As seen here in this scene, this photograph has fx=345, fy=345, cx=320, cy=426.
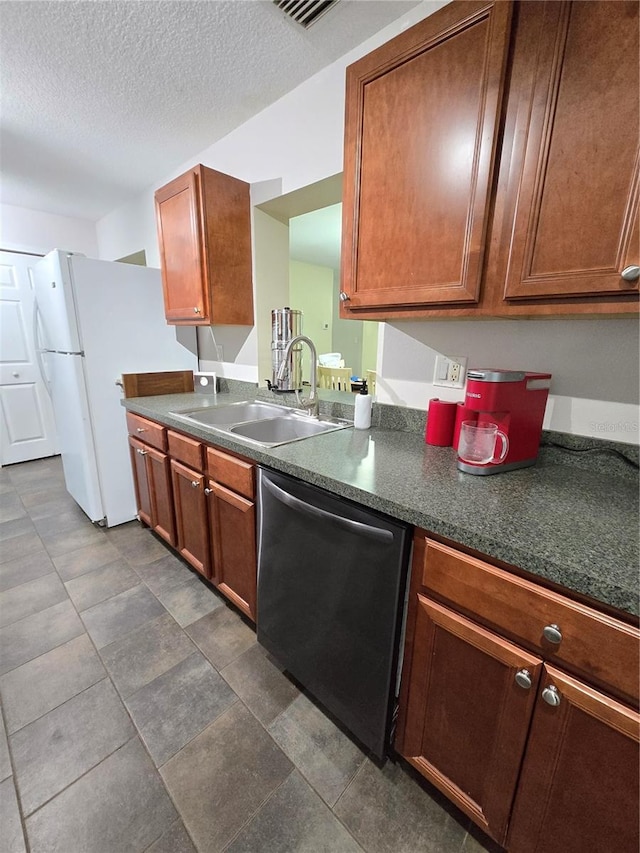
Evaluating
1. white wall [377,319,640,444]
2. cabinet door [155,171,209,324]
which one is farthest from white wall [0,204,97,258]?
white wall [377,319,640,444]

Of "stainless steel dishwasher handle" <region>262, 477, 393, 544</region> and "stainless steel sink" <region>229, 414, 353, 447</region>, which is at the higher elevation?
"stainless steel sink" <region>229, 414, 353, 447</region>

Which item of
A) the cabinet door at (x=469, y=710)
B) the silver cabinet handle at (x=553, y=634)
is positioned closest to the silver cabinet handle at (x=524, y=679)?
the cabinet door at (x=469, y=710)

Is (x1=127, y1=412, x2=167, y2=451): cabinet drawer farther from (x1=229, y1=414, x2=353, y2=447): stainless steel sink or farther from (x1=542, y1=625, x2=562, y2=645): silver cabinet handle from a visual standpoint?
(x1=542, y1=625, x2=562, y2=645): silver cabinet handle

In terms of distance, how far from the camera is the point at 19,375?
333 cm

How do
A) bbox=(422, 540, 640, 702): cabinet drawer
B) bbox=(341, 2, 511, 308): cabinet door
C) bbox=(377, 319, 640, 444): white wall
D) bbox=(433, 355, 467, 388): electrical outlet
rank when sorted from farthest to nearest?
bbox=(433, 355, 467, 388): electrical outlet → bbox=(377, 319, 640, 444): white wall → bbox=(341, 2, 511, 308): cabinet door → bbox=(422, 540, 640, 702): cabinet drawer

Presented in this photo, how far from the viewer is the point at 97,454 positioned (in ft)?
7.34

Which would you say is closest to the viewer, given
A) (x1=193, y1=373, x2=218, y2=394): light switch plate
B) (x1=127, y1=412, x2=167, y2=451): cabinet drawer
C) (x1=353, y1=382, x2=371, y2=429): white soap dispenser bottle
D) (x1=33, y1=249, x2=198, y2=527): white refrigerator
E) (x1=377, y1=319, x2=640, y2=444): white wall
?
(x1=377, y1=319, x2=640, y2=444): white wall

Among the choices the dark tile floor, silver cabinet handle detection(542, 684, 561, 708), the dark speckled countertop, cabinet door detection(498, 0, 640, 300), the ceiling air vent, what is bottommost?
the dark tile floor

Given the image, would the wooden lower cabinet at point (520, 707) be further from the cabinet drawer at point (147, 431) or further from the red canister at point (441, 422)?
the cabinet drawer at point (147, 431)

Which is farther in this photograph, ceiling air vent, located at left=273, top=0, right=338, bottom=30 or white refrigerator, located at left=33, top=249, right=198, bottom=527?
white refrigerator, located at left=33, top=249, right=198, bottom=527

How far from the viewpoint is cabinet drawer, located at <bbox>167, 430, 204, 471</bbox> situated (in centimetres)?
155

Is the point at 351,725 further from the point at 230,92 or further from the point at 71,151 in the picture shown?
the point at 71,151

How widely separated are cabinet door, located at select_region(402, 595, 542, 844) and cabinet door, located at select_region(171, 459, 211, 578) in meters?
1.09

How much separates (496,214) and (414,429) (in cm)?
81
